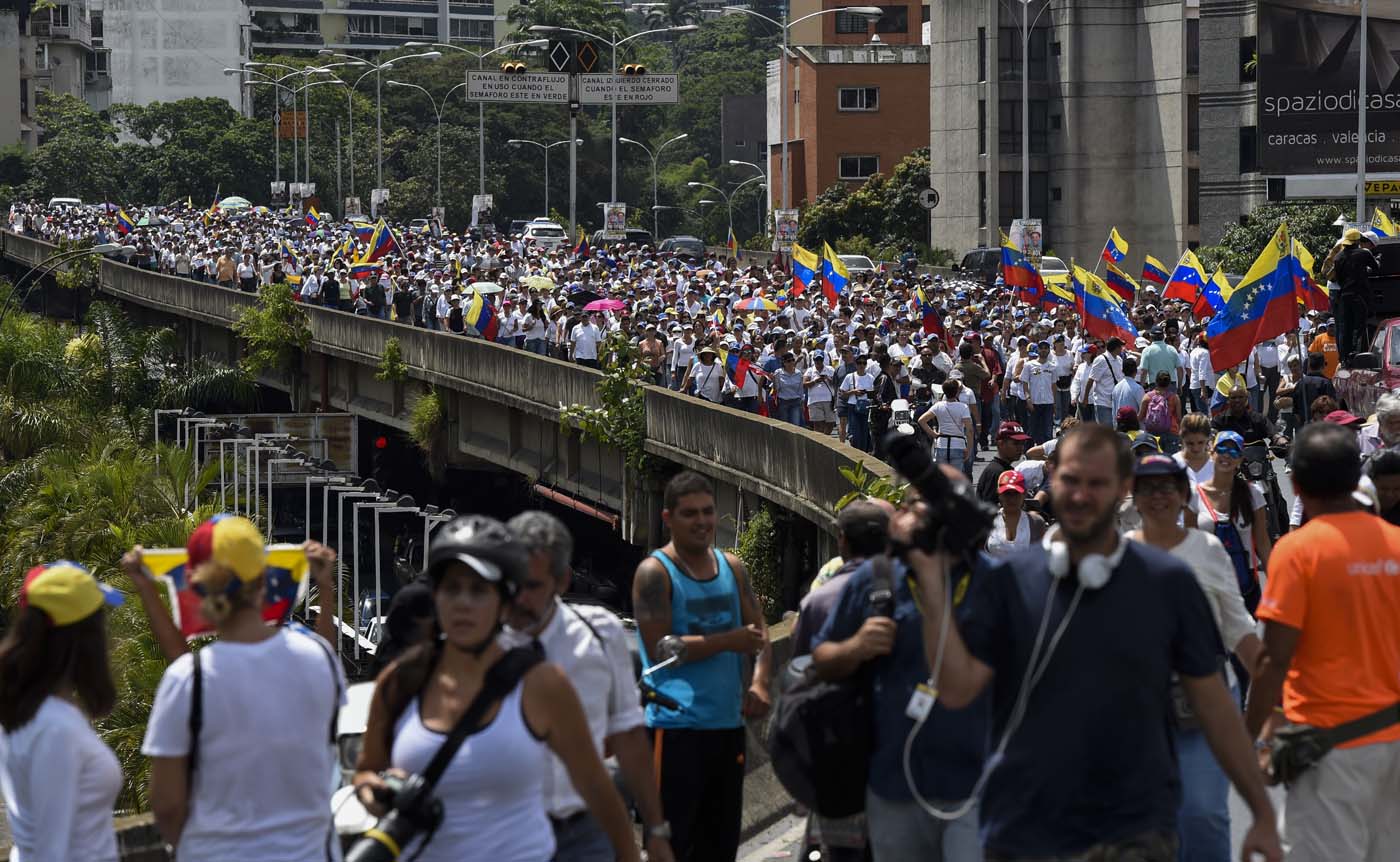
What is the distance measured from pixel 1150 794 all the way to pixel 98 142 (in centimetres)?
13178

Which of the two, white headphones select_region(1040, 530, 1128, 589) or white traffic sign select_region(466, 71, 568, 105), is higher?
white traffic sign select_region(466, 71, 568, 105)

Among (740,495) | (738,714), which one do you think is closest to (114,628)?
(740,495)

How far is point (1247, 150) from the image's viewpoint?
63656 mm

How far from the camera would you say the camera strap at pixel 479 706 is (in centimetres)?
503

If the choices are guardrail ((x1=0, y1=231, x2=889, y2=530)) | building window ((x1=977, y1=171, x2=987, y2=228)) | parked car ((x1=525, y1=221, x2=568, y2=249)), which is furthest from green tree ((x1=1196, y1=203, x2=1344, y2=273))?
parked car ((x1=525, y1=221, x2=568, y2=249))

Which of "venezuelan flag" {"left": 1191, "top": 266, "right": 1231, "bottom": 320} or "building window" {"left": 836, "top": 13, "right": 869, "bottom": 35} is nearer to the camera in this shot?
"venezuelan flag" {"left": 1191, "top": 266, "right": 1231, "bottom": 320}

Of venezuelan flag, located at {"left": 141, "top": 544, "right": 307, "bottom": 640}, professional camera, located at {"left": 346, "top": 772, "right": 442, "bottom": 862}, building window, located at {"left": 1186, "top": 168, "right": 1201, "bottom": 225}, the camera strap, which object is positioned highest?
building window, located at {"left": 1186, "top": 168, "right": 1201, "bottom": 225}

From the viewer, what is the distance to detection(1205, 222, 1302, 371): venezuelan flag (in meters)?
23.3

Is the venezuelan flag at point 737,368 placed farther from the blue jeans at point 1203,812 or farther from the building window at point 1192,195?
the building window at point 1192,195

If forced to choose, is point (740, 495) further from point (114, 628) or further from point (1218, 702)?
point (1218, 702)

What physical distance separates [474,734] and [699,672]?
2.41 metres

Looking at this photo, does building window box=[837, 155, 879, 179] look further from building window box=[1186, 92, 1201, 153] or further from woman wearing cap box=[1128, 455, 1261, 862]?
woman wearing cap box=[1128, 455, 1261, 862]

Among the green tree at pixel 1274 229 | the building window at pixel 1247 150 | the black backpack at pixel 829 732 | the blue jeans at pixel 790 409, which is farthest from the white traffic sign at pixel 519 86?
the black backpack at pixel 829 732

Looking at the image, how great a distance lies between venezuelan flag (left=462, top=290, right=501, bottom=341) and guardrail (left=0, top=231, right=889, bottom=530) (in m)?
0.55
